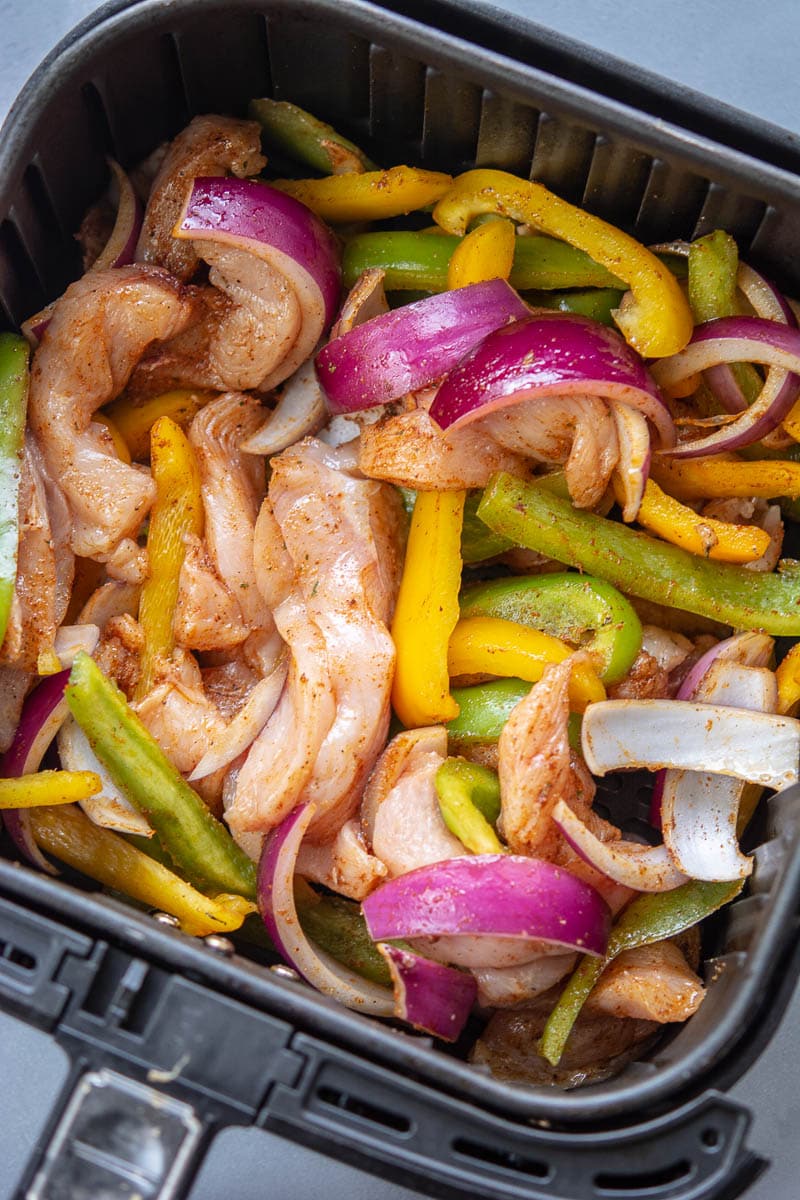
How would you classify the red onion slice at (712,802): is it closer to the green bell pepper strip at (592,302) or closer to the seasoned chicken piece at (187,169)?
the green bell pepper strip at (592,302)

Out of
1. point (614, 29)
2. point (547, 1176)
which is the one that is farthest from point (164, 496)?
point (614, 29)

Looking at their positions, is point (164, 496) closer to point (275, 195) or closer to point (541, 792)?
point (275, 195)

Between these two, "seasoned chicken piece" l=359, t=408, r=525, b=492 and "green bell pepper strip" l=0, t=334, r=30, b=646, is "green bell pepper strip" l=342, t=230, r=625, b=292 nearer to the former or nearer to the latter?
"seasoned chicken piece" l=359, t=408, r=525, b=492

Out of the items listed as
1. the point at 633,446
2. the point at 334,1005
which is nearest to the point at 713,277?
the point at 633,446

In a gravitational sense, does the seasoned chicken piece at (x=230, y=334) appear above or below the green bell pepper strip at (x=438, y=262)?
below

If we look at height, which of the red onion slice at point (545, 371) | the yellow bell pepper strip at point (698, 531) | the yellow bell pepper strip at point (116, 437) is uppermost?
the red onion slice at point (545, 371)

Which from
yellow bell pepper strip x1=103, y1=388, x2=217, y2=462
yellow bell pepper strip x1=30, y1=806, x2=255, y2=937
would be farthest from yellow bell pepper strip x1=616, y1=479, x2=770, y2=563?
yellow bell pepper strip x1=30, y1=806, x2=255, y2=937

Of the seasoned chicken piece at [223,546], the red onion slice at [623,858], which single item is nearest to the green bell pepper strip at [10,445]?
the seasoned chicken piece at [223,546]
